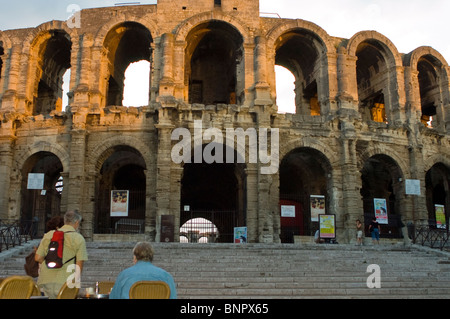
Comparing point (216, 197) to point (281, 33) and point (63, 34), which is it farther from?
point (63, 34)

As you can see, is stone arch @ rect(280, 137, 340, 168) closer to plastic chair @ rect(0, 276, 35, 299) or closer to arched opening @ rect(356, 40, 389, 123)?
arched opening @ rect(356, 40, 389, 123)

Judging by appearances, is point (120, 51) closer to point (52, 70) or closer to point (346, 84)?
point (52, 70)

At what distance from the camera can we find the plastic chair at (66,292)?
195 inches

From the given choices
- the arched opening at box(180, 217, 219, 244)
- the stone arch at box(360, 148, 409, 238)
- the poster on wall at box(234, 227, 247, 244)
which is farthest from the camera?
the stone arch at box(360, 148, 409, 238)

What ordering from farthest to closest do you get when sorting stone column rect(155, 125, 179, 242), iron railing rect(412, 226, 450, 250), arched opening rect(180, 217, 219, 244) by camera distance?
arched opening rect(180, 217, 219, 244) → stone column rect(155, 125, 179, 242) → iron railing rect(412, 226, 450, 250)

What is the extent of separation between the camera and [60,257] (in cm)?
563

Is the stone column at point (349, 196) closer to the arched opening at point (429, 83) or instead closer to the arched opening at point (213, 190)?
the arched opening at point (213, 190)

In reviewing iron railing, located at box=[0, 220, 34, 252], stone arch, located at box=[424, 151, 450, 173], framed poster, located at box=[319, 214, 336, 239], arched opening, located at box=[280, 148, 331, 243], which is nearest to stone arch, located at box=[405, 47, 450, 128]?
stone arch, located at box=[424, 151, 450, 173]

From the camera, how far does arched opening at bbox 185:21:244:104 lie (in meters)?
22.7

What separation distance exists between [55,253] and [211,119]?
15465 millimetres

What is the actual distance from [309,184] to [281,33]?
7.83 m

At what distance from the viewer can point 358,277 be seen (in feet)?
39.3

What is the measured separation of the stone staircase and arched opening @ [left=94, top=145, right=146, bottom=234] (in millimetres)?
3459
